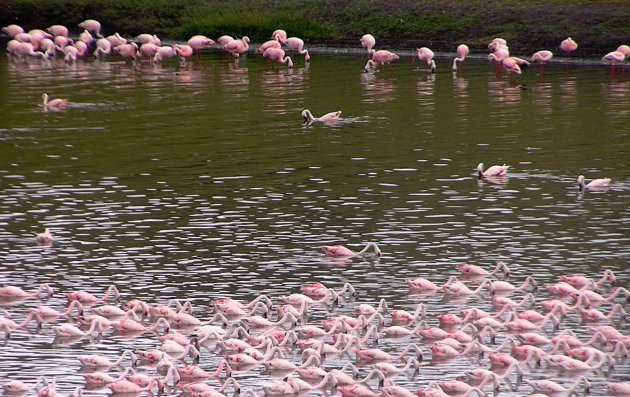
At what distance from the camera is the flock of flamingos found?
690 inches

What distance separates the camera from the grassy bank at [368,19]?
170 feet

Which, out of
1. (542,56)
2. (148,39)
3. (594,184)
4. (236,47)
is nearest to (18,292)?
(594,184)

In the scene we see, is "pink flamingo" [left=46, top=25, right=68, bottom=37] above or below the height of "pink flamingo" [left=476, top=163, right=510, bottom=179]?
above

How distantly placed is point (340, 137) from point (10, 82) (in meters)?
17.3

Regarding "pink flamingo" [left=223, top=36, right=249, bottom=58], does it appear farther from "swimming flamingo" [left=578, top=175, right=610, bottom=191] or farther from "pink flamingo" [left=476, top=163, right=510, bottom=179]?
"swimming flamingo" [left=578, top=175, right=610, bottom=191]

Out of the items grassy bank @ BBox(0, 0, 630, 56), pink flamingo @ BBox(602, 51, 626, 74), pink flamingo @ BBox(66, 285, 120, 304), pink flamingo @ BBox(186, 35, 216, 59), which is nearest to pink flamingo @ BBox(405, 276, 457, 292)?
pink flamingo @ BBox(66, 285, 120, 304)

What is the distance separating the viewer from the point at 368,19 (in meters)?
57.9

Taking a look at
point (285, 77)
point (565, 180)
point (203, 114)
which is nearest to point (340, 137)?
point (203, 114)

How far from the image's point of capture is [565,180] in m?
30.5

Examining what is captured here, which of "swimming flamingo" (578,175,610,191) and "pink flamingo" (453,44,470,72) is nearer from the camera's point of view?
"swimming flamingo" (578,175,610,191)

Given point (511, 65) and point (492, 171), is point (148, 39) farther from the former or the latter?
point (492, 171)

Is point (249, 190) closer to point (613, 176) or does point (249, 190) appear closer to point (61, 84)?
point (613, 176)

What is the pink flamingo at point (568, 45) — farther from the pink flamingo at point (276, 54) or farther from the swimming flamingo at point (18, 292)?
the swimming flamingo at point (18, 292)

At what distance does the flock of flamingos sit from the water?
157 millimetres
